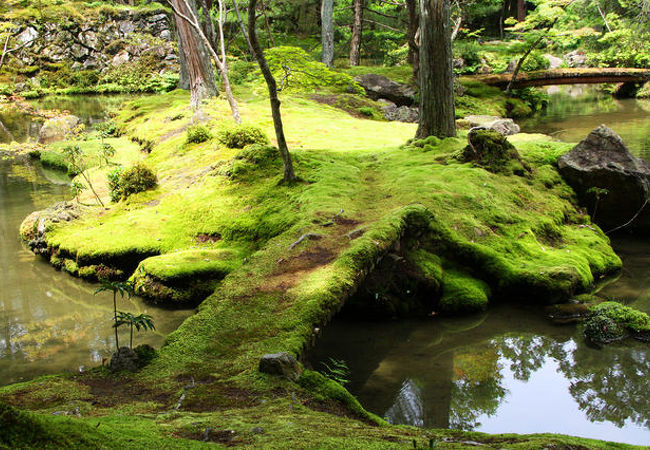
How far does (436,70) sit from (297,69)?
11.8 ft

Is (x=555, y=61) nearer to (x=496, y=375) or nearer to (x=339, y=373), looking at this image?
(x=496, y=375)

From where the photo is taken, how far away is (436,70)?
432 inches

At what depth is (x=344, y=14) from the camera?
3095 centimetres

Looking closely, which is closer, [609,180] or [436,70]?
[609,180]

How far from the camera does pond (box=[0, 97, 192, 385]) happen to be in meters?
6.15

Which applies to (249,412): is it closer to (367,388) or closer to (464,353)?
(367,388)

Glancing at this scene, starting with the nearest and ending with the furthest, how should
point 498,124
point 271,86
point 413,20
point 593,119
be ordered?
1. point 271,86
2. point 498,124
3. point 413,20
4. point 593,119

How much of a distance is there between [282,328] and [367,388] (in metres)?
1.28

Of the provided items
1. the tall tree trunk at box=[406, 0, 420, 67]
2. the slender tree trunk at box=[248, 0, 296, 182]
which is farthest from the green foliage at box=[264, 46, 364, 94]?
the tall tree trunk at box=[406, 0, 420, 67]

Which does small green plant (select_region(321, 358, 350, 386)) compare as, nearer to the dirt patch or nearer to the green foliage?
the dirt patch

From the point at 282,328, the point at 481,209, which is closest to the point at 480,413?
the point at 282,328

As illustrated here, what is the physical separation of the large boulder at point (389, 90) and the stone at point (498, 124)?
14.2ft


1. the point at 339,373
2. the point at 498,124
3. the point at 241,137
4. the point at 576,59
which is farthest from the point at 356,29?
the point at 339,373

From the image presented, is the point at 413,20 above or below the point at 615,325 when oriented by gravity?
above
